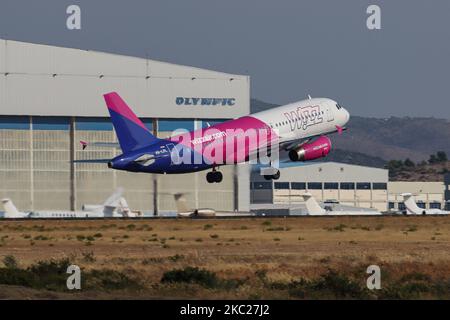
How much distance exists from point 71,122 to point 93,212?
1713cm

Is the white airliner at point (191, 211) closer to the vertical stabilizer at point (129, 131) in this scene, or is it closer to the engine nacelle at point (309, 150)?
the engine nacelle at point (309, 150)

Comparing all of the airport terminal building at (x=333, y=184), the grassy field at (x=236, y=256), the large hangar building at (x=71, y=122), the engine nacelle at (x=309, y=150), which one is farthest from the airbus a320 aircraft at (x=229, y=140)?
the airport terminal building at (x=333, y=184)

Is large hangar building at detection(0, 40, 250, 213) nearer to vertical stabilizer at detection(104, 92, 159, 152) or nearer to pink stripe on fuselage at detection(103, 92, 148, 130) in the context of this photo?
pink stripe on fuselage at detection(103, 92, 148, 130)

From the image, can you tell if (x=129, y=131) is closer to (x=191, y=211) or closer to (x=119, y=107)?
(x=119, y=107)

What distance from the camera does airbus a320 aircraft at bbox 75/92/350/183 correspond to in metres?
80.6

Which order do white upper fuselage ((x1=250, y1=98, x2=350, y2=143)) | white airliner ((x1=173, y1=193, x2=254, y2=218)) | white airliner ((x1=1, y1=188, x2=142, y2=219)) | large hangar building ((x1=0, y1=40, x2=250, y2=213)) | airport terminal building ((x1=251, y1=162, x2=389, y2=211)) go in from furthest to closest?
1. airport terminal building ((x1=251, y1=162, x2=389, y2=211))
2. large hangar building ((x1=0, y1=40, x2=250, y2=213))
3. white airliner ((x1=173, y1=193, x2=254, y2=218))
4. white airliner ((x1=1, y1=188, x2=142, y2=219))
5. white upper fuselage ((x1=250, y1=98, x2=350, y2=143))

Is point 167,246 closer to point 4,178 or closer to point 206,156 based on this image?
point 206,156

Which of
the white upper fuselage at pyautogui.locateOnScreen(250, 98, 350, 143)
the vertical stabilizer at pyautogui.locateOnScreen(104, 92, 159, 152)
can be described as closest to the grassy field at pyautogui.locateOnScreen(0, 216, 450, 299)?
the vertical stabilizer at pyautogui.locateOnScreen(104, 92, 159, 152)

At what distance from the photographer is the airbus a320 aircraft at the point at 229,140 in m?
80.6

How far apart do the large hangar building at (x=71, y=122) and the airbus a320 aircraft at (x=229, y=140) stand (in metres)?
43.0

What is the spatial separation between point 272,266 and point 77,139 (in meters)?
80.3

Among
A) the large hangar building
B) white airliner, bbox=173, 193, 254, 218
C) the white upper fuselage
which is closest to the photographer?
the white upper fuselage

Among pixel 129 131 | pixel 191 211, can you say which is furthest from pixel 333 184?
pixel 129 131

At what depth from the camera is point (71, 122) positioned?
446 feet
